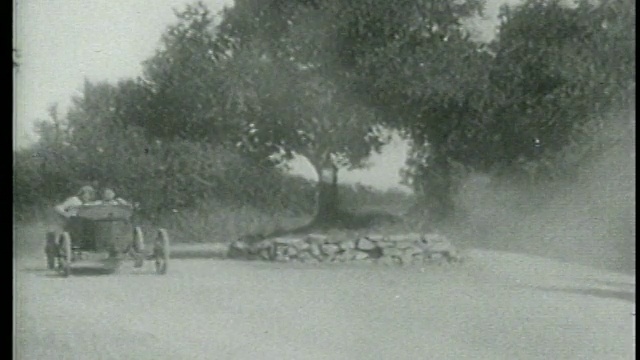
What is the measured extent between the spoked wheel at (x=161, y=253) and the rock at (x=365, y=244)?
2.33ft

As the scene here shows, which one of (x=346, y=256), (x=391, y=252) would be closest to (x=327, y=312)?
(x=346, y=256)

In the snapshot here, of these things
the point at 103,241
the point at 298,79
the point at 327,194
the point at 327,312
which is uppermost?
the point at 298,79

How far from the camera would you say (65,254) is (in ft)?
9.57

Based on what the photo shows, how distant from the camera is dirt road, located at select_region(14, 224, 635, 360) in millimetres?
2920

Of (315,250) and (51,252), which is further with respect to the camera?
(315,250)

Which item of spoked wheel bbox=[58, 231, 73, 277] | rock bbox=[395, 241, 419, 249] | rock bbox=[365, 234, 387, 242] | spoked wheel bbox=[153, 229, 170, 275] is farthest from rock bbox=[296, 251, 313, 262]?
spoked wheel bbox=[58, 231, 73, 277]

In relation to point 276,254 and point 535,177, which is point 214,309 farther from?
point 535,177

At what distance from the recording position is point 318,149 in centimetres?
299

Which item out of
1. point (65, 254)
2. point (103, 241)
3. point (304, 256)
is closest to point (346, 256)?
point (304, 256)

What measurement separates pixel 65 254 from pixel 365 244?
3.62 ft

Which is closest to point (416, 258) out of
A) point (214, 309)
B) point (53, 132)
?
point (214, 309)

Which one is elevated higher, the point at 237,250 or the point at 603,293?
the point at 237,250

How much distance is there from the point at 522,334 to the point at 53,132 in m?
1.89

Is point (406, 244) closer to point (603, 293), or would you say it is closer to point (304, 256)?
point (304, 256)
